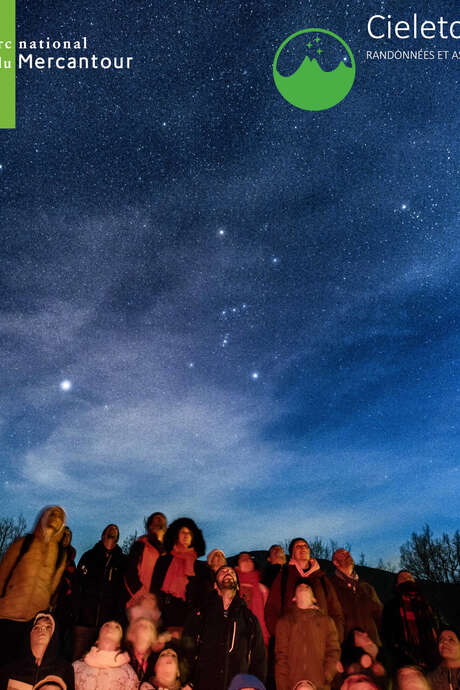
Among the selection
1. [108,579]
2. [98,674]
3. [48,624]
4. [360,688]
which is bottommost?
[360,688]

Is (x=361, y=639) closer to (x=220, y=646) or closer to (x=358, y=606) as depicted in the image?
(x=358, y=606)

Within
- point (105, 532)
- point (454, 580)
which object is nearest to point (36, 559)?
point (105, 532)

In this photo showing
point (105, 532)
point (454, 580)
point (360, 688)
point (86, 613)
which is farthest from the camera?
point (454, 580)

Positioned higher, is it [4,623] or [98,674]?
[4,623]

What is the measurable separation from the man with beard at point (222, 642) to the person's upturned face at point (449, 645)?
215 cm

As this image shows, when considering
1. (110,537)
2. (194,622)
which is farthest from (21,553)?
(194,622)

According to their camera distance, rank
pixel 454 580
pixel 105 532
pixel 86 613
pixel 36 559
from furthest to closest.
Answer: pixel 454 580, pixel 105 532, pixel 86 613, pixel 36 559

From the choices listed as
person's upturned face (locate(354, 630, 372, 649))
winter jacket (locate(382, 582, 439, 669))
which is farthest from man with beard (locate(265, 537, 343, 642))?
winter jacket (locate(382, 582, 439, 669))

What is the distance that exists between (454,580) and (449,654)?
58838mm

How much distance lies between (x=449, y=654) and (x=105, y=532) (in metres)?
4.53

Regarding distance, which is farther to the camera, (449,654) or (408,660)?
(408,660)

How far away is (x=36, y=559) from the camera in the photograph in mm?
6742

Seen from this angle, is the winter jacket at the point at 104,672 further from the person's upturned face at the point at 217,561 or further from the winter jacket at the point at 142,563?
the person's upturned face at the point at 217,561

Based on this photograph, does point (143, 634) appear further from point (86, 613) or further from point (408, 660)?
point (408, 660)
